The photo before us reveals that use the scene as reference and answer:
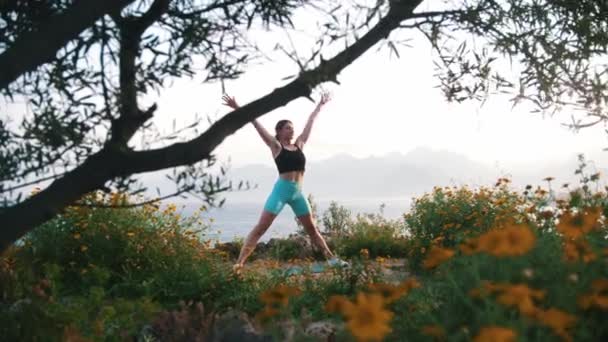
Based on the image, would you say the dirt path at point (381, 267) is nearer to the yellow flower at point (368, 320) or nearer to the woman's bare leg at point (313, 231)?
the woman's bare leg at point (313, 231)

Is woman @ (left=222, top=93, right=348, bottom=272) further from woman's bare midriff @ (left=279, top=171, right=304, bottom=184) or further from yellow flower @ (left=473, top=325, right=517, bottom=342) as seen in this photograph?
yellow flower @ (left=473, top=325, right=517, bottom=342)

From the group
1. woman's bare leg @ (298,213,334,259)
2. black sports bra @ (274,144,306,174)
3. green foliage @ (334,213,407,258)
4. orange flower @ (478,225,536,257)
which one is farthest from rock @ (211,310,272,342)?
green foliage @ (334,213,407,258)

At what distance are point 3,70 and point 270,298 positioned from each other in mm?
1861

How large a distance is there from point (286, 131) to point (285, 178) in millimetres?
655

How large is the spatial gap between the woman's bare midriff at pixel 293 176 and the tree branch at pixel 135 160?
536 cm

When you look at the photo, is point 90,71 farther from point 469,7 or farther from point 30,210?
point 469,7

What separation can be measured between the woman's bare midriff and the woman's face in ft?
1.66

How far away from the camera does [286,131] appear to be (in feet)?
29.4

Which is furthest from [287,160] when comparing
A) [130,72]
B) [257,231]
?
[130,72]

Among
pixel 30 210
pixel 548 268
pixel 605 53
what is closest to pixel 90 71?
pixel 30 210

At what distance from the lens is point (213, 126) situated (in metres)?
3.43

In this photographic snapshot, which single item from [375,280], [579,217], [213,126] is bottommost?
[375,280]

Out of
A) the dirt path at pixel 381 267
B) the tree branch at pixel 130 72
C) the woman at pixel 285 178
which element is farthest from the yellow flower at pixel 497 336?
the woman at pixel 285 178

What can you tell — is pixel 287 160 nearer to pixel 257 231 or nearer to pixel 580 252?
pixel 257 231
